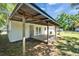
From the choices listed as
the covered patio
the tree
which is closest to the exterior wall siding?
the covered patio

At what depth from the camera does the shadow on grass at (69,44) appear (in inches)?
180

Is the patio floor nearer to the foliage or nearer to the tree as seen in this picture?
the foliage

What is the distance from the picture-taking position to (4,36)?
4.61 meters

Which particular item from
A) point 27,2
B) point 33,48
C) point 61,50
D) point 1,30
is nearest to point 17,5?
point 27,2

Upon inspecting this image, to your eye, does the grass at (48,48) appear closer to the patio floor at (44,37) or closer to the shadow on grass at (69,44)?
the shadow on grass at (69,44)

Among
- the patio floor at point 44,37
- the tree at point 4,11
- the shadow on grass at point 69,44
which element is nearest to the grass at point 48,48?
the shadow on grass at point 69,44

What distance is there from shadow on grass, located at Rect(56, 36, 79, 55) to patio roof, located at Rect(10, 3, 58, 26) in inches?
14.4

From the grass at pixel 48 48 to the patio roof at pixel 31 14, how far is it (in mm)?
380

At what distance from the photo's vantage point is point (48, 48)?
4.64 m

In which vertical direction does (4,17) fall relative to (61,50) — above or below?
above

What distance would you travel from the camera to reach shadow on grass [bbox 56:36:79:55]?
15.0 feet

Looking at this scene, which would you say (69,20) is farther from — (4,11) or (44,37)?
(4,11)

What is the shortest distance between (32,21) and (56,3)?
0.57 metres

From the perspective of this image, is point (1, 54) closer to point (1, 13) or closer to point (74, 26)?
point (1, 13)
